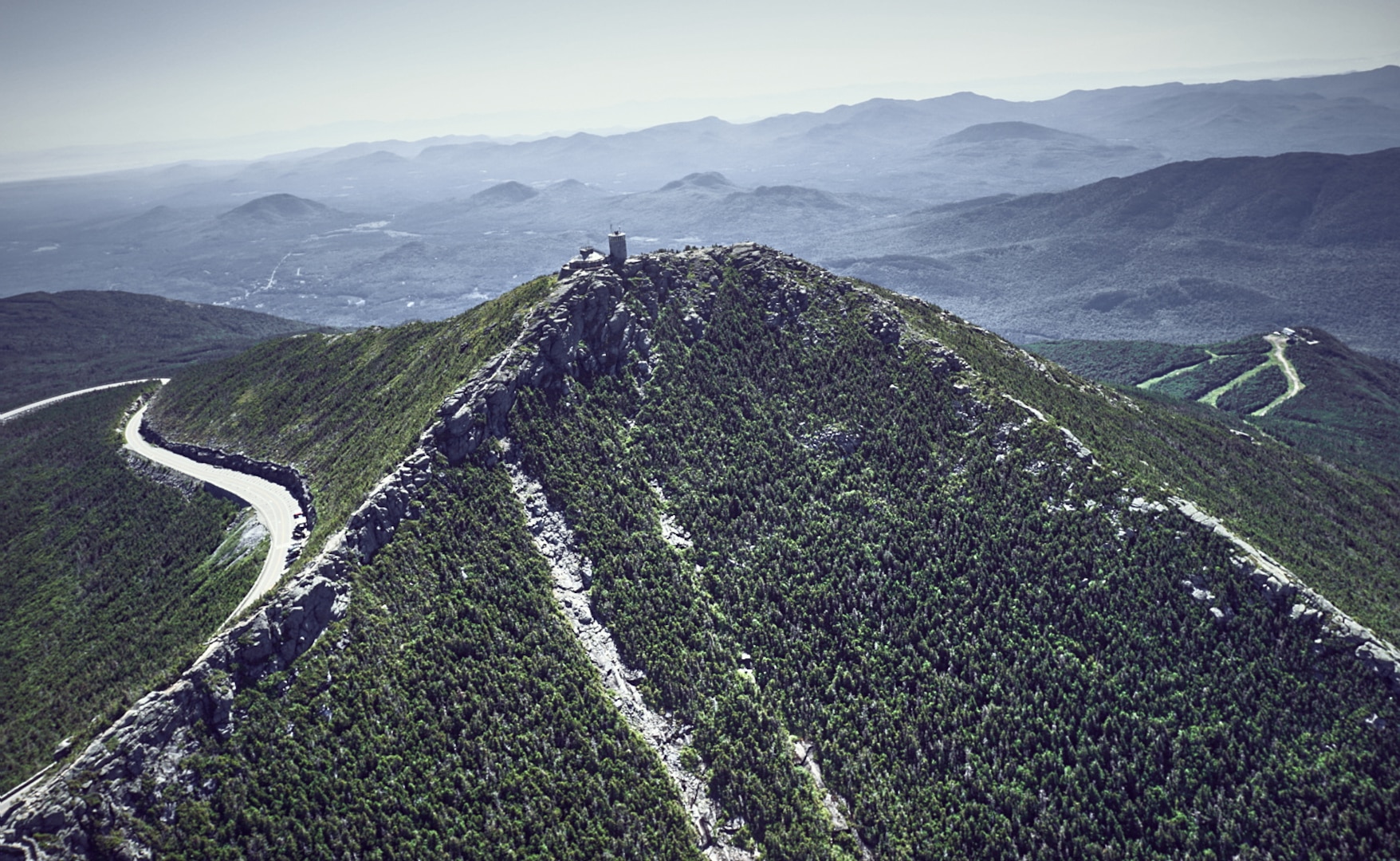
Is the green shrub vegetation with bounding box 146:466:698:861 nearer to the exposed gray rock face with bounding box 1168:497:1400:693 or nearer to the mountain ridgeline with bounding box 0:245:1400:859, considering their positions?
the mountain ridgeline with bounding box 0:245:1400:859

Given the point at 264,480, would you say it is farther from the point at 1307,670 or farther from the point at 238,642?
the point at 1307,670

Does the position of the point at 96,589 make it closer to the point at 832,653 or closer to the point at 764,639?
the point at 764,639

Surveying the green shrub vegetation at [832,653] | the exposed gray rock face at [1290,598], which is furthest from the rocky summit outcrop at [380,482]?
the exposed gray rock face at [1290,598]

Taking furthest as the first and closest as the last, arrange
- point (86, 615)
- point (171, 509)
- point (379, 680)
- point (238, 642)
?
point (171, 509)
point (86, 615)
point (379, 680)
point (238, 642)

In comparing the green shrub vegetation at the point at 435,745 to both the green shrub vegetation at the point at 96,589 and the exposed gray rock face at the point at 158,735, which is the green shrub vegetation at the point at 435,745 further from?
the green shrub vegetation at the point at 96,589

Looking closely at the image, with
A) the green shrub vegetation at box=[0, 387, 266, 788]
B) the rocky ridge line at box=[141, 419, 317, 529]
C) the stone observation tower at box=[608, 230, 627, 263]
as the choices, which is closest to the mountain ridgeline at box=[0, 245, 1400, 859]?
the rocky ridge line at box=[141, 419, 317, 529]

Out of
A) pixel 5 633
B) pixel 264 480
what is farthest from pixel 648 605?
pixel 5 633

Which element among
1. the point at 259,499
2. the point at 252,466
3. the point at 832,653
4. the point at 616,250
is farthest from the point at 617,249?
the point at 832,653
